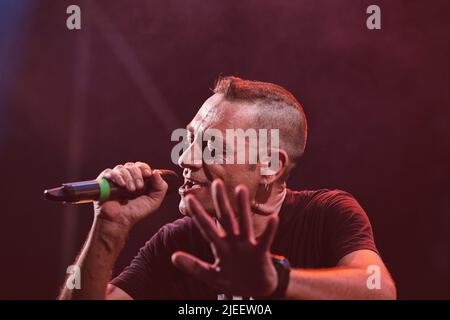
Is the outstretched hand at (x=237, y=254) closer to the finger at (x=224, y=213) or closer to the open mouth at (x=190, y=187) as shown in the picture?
the finger at (x=224, y=213)

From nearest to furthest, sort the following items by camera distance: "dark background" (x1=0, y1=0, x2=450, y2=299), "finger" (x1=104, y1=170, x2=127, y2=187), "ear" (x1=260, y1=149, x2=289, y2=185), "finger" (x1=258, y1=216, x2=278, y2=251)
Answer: "finger" (x1=258, y1=216, x2=278, y2=251) → "finger" (x1=104, y1=170, x2=127, y2=187) → "ear" (x1=260, y1=149, x2=289, y2=185) → "dark background" (x1=0, y1=0, x2=450, y2=299)

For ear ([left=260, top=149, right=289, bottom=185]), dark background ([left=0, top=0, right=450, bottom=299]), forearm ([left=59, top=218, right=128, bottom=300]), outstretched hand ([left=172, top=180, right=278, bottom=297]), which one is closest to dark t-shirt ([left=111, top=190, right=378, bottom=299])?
ear ([left=260, top=149, right=289, bottom=185])

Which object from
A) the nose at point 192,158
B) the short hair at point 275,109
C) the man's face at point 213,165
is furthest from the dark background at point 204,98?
the nose at point 192,158

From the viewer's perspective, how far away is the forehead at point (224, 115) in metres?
2.11

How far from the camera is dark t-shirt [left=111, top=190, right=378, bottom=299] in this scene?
193 centimetres

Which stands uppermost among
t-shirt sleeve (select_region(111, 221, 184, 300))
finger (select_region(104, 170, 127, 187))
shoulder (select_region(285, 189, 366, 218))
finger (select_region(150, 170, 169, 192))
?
finger (select_region(104, 170, 127, 187))

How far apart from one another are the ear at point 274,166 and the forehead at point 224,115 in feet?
0.56

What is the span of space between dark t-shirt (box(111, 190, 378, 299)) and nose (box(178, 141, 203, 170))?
377mm

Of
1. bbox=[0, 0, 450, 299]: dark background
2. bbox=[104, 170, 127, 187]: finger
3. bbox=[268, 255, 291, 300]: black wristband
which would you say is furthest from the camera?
bbox=[0, 0, 450, 299]: dark background

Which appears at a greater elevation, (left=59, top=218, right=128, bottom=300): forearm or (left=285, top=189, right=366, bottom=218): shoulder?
(left=285, top=189, right=366, bottom=218): shoulder

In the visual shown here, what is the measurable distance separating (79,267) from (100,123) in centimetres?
152

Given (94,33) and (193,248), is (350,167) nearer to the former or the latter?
(193,248)

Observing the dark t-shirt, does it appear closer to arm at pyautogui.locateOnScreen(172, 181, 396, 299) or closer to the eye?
the eye

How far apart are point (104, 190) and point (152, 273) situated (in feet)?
1.98
